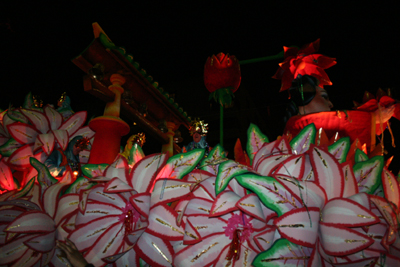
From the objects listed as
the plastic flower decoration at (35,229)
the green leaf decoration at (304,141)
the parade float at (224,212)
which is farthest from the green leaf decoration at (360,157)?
the plastic flower decoration at (35,229)

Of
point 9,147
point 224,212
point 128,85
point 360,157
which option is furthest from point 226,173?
point 128,85

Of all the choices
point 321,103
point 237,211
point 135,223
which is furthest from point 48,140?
point 321,103

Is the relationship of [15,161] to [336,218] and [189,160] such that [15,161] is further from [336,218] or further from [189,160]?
[336,218]

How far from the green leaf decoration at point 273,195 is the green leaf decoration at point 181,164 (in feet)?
0.44

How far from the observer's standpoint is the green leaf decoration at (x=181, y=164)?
494 mm

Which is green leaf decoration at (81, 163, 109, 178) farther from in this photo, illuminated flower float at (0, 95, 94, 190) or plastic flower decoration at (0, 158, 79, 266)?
illuminated flower float at (0, 95, 94, 190)

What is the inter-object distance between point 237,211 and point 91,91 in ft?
6.57

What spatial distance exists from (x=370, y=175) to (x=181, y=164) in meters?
0.34

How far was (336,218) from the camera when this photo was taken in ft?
1.18

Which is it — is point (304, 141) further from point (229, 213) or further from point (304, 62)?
point (304, 62)

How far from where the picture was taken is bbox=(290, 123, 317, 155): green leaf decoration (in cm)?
51

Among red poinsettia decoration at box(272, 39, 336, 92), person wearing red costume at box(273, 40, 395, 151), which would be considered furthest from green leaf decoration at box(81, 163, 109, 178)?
red poinsettia decoration at box(272, 39, 336, 92)

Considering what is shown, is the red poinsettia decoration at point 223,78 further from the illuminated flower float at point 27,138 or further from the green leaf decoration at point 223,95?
the illuminated flower float at point 27,138

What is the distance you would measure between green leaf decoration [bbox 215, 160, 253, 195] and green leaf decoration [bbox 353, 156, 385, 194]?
201mm
